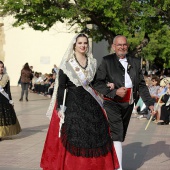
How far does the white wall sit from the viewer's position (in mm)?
33906

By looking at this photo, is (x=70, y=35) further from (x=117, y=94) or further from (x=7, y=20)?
(x=117, y=94)

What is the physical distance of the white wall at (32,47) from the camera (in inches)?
1335

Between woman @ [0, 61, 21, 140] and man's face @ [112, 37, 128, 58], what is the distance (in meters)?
4.05

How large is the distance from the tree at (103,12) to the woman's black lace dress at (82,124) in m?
13.5

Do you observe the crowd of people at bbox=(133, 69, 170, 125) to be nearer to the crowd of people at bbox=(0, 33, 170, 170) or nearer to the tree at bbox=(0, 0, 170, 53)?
the tree at bbox=(0, 0, 170, 53)

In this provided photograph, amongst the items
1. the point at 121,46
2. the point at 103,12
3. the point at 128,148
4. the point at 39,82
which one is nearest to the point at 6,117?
the point at 128,148

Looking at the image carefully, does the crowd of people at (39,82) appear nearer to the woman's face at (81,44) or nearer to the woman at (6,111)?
the woman at (6,111)

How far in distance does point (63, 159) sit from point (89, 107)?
670 millimetres

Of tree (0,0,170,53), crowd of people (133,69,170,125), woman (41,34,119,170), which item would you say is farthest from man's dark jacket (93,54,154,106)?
tree (0,0,170,53)

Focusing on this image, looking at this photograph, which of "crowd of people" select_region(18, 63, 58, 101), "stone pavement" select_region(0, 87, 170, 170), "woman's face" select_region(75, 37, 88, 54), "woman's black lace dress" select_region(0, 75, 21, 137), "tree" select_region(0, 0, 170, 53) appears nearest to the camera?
"woman's face" select_region(75, 37, 88, 54)

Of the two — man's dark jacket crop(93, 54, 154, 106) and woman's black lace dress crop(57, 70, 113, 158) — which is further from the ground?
man's dark jacket crop(93, 54, 154, 106)

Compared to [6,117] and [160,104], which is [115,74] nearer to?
[6,117]

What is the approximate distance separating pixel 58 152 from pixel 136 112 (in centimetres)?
966

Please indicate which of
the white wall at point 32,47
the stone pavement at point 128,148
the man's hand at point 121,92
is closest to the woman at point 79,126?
the man's hand at point 121,92
